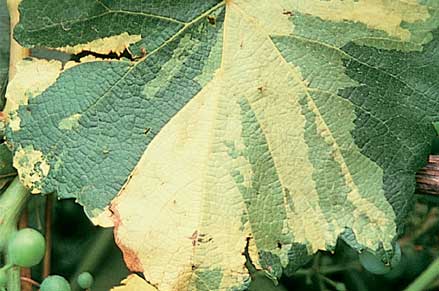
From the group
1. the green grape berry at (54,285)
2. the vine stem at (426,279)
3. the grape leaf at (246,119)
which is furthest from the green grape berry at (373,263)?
the green grape berry at (54,285)

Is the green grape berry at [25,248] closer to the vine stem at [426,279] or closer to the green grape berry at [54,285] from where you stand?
the green grape berry at [54,285]

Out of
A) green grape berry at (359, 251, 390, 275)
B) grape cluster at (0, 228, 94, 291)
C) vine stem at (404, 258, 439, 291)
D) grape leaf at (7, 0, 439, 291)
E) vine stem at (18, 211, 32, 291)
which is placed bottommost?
vine stem at (404, 258, 439, 291)

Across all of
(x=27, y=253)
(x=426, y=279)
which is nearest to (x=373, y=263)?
(x=426, y=279)

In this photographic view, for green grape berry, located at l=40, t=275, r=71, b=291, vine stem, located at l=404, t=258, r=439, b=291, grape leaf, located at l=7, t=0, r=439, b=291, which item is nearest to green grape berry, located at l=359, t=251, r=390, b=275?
Result: vine stem, located at l=404, t=258, r=439, b=291

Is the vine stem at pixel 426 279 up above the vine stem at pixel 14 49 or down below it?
below

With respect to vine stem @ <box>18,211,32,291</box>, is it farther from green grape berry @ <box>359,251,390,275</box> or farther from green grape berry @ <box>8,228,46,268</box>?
green grape berry @ <box>359,251,390,275</box>

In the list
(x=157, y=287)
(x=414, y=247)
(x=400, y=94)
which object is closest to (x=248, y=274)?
(x=157, y=287)

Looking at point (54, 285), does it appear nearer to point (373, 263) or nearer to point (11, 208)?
point (11, 208)
